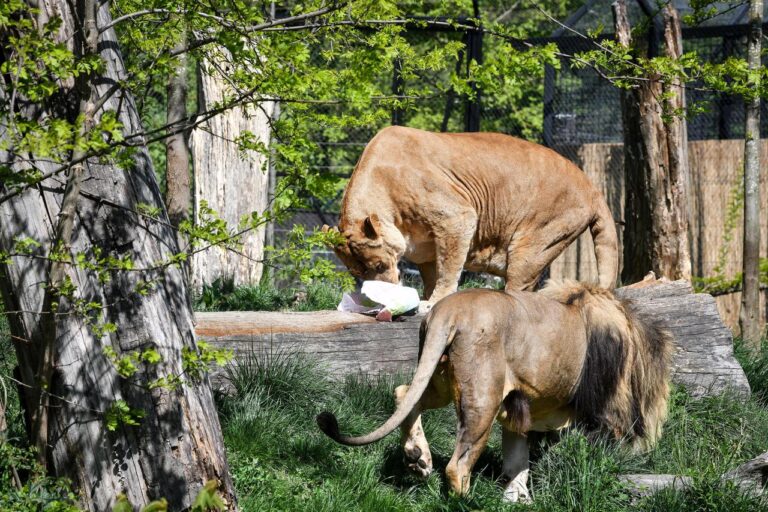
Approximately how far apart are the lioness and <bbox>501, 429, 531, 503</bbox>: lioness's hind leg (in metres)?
2.58

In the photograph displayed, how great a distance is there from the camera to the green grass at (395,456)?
5.17 m

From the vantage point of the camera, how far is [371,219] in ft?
25.8

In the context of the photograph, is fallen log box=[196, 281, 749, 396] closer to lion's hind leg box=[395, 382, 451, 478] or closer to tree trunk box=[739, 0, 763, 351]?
tree trunk box=[739, 0, 763, 351]

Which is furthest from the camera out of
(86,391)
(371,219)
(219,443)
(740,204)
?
(740,204)

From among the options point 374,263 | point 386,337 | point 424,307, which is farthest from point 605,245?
point 386,337

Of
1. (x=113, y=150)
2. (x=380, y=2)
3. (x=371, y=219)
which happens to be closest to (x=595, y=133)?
(x=371, y=219)

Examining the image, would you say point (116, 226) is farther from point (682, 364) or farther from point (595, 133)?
point (595, 133)

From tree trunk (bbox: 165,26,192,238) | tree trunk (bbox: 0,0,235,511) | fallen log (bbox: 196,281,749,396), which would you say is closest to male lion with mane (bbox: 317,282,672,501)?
tree trunk (bbox: 0,0,235,511)

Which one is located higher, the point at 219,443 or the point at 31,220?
the point at 31,220

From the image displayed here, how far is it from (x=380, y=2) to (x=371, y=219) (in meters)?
3.86

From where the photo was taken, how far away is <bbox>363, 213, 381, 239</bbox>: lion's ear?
7.81 meters

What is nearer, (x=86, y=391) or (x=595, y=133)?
(x=86, y=391)

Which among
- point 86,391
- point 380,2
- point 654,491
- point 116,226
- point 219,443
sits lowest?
point 654,491

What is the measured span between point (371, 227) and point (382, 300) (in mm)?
750
